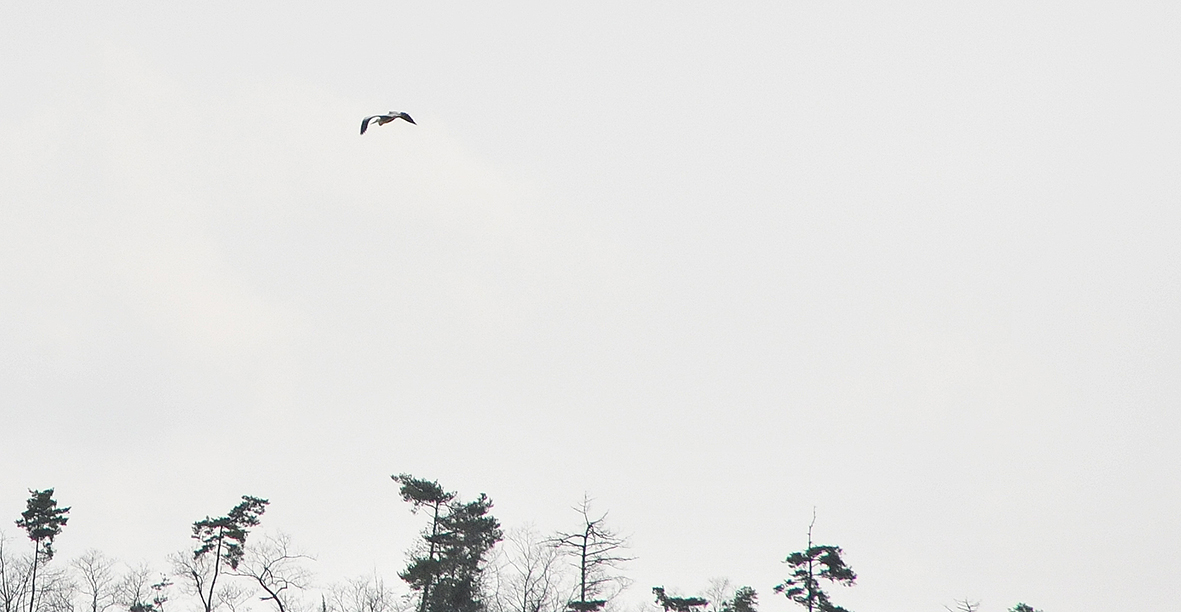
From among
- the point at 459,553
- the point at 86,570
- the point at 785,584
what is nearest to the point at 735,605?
the point at 785,584

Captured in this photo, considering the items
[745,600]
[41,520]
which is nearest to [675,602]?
[745,600]

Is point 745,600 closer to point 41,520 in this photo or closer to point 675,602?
point 675,602

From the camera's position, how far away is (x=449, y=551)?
56281mm

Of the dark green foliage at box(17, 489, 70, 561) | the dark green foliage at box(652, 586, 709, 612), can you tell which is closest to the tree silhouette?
the dark green foliage at box(17, 489, 70, 561)

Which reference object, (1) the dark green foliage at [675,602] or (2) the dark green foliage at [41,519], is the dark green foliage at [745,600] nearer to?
(1) the dark green foliage at [675,602]

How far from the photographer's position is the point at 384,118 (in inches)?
1284

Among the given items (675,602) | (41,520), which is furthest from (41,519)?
(675,602)

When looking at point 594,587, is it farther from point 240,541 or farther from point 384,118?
point 384,118

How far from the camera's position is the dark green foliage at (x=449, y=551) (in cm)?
5509

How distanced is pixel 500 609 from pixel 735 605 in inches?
524

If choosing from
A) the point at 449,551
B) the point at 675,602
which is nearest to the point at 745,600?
the point at 675,602

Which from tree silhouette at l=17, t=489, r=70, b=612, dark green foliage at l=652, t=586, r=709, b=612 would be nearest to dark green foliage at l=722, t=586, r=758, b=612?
dark green foliage at l=652, t=586, r=709, b=612

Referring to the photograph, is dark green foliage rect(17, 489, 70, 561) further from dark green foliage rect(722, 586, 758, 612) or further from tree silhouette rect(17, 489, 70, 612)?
dark green foliage rect(722, 586, 758, 612)

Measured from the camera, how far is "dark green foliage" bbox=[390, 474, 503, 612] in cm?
5509
